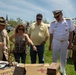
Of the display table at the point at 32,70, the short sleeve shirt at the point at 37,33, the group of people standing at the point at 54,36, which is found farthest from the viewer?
the short sleeve shirt at the point at 37,33

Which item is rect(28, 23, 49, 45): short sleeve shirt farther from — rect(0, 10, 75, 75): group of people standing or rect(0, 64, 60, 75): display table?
rect(0, 64, 60, 75): display table

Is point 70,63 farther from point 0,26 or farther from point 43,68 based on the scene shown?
point 43,68

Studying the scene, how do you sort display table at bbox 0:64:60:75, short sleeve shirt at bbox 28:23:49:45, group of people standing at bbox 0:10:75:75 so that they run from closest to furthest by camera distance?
display table at bbox 0:64:60:75 → group of people standing at bbox 0:10:75:75 → short sleeve shirt at bbox 28:23:49:45

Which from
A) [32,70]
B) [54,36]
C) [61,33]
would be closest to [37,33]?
[54,36]

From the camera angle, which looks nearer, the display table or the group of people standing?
the display table

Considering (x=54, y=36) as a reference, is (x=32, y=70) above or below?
below

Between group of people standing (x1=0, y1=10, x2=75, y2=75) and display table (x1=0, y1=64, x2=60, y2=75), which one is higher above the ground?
group of people standing (x1=0, y1=10, x2=75, y2=75)

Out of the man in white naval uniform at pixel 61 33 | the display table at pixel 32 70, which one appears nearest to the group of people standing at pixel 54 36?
the man in white naval uniform at pixel 61 33

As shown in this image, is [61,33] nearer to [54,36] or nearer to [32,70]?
[54,36]

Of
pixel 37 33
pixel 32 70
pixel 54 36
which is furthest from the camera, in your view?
pixel 37 33

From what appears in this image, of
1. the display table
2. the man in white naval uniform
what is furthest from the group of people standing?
the display table

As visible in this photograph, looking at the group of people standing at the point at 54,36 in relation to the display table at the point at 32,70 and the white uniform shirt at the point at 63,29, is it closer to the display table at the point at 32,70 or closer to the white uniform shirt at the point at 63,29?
the white uniform shirt at the point at 63,29

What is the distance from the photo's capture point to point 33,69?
12.7ft

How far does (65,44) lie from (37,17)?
99 cm
